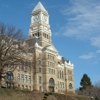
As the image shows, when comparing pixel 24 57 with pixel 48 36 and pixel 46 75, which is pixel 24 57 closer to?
pixel 46 75

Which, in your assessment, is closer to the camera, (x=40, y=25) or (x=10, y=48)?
(x=10, y=48)

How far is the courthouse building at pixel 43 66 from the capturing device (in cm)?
6843

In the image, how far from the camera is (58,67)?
266ft

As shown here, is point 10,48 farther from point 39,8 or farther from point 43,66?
point 39,8

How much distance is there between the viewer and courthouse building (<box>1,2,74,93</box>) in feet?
224

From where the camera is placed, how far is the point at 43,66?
73188mm

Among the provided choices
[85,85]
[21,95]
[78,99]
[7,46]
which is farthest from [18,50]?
[85,85]

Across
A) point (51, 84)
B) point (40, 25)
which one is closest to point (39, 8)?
point (40, 25)

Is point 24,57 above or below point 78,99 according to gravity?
above

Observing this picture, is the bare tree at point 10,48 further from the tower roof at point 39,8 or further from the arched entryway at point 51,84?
the tower roof at point 39,8

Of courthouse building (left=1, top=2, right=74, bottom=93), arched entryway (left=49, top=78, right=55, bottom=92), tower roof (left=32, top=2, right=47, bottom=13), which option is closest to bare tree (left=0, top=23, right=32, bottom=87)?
courthouse building (left=1, top=2, right=74, bottom=93)

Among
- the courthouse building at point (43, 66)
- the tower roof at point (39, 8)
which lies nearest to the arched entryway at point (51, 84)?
the courthouse building at point (43, 66)

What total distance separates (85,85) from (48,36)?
83.0 feet

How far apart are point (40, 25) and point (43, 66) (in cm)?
1818
